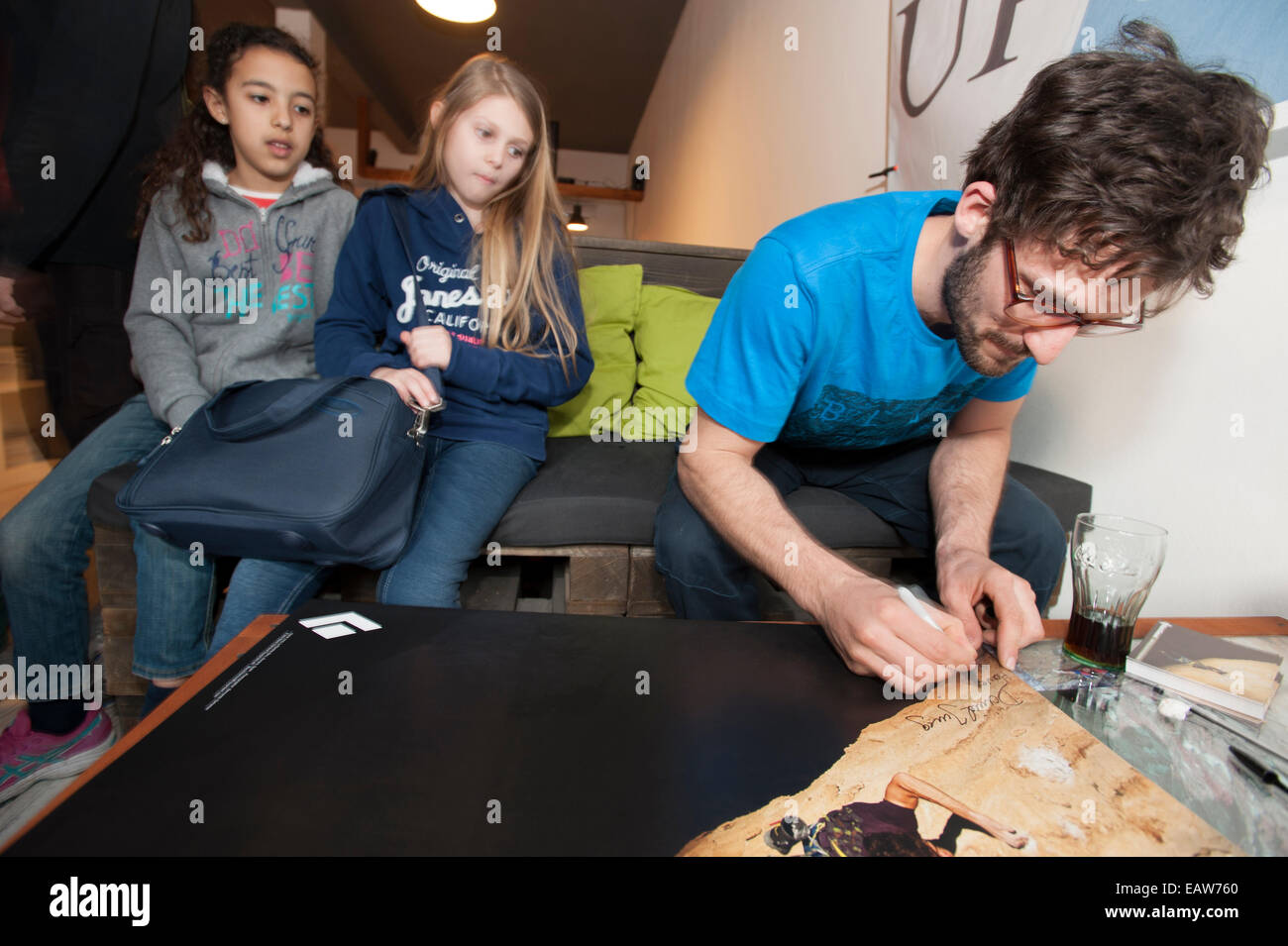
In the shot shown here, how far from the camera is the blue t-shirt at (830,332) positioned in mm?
797

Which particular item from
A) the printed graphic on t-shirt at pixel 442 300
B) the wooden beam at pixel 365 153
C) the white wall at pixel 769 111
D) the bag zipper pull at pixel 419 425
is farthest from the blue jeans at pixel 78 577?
the wooden beam at pixel 365 153

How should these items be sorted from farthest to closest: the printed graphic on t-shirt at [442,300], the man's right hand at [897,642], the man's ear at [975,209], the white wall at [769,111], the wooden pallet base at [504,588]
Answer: the white wall at [769,111] < the printed graphic on t-shirt at [442,300] < the wooden pallet base at [504,588] < the man's ear at [975,209] < the man's right hand at [897,642]

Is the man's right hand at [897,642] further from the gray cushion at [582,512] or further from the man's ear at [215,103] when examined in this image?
the man's ear at [215,103]

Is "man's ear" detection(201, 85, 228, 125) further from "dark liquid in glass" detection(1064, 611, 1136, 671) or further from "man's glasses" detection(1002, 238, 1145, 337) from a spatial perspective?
Answer: "dark liquid in glass" detection(1064, 611, 1136, 671)

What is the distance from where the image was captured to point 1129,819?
393 millimetres

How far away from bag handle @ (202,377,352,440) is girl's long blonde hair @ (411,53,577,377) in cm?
39

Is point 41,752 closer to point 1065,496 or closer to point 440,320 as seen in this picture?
point 440,320

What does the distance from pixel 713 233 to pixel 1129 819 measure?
3127mm

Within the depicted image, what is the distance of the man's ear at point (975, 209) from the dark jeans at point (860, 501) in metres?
0.43

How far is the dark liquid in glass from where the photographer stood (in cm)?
58

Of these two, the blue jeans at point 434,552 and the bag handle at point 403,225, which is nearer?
the blue jeans at point 434,552

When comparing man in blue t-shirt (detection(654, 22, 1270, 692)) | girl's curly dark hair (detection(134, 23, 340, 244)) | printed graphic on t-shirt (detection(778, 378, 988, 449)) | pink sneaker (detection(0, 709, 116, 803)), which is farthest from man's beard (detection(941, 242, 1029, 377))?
pink sneaker (detection(0, 709, 116, 803))

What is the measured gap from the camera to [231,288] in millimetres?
1205
